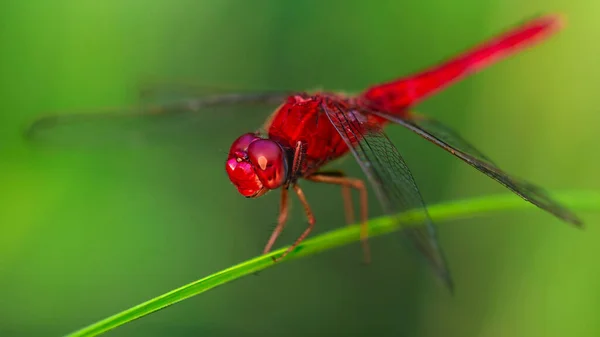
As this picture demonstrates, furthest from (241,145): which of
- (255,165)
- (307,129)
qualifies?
(307,129)

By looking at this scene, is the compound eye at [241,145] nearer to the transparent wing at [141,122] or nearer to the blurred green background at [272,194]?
the transparent wing at [141,122]

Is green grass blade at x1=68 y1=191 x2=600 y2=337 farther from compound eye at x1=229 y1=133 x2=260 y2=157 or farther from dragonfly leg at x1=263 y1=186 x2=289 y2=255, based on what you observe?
compound eye at x1=229 y1=133 x2=260 y2=157

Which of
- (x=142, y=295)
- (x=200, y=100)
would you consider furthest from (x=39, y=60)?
(x=142, y=295)

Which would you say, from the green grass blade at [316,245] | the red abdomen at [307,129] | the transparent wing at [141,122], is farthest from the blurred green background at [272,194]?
the green grass blade at [316,245]

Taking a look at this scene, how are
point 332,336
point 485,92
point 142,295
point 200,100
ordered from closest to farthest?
point 200,100 → point 142,295 → point 332,336 → point 485,92

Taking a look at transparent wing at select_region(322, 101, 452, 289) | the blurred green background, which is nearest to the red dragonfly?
transparent wing at select_region(322, 101, 452, 289)

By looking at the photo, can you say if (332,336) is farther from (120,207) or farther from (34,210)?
(34,210)
